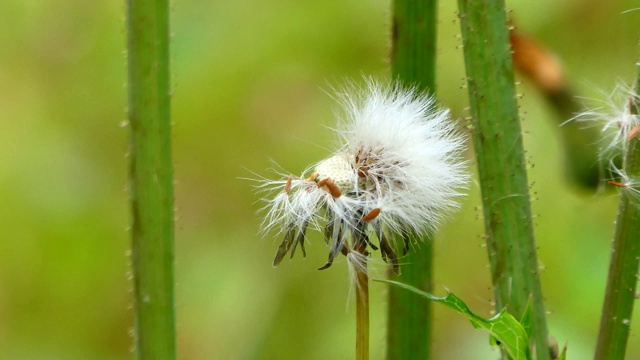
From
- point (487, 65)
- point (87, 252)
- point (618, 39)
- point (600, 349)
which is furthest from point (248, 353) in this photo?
point (487, 65)

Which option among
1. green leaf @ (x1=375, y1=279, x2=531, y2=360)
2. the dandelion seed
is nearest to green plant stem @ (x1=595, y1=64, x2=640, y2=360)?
the dandelion seed

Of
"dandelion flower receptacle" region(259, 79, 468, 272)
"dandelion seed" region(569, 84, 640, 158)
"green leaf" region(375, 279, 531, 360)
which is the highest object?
"dandelion seed" region(569, 84, 640, 158)

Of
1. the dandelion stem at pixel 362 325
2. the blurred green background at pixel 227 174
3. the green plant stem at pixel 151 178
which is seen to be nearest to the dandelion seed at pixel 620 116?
the dandelion stem at pixel 362 325

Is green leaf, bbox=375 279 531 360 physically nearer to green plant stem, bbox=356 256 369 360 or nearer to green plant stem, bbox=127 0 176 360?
green plant stem, bbox=356 256 369 360

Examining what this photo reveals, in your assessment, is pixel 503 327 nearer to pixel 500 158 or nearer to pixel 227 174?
pixel 500 158

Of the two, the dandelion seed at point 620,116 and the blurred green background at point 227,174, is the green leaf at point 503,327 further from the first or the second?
the blurred green background at point 227,174
